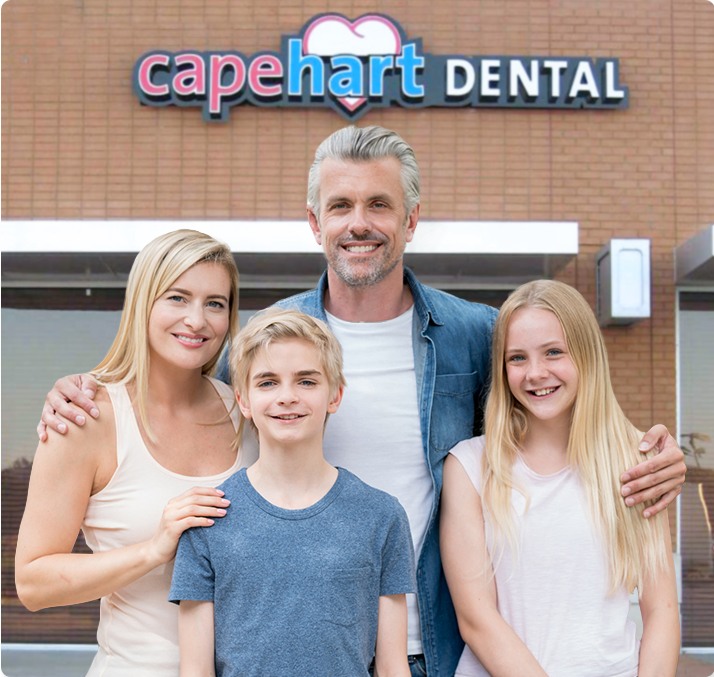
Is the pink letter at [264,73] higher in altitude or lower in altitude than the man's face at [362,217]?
higher

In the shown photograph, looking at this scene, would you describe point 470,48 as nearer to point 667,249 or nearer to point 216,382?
point 667,249

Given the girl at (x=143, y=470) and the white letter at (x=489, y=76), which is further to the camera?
the white letter at (x=489, y=76)

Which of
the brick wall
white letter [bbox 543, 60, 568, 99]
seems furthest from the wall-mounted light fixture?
white letter [bbox 543, 60, 568, 99]

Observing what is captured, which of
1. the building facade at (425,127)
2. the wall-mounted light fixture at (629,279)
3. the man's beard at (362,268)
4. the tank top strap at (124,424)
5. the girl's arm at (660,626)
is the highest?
the building facade at (425,127)

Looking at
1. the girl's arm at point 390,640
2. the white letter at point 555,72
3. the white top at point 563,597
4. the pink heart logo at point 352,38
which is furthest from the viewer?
the white letter at point 555,72

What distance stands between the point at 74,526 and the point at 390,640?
87cm

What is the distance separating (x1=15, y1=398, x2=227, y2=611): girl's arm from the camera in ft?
7.52

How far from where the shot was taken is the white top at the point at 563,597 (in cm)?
252

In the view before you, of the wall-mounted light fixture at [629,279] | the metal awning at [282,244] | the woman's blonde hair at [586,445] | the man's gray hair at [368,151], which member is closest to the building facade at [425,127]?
the metal awning at [282,244]

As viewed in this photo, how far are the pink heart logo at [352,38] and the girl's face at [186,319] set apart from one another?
21.5 feet

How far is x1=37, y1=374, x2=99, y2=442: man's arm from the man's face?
33.7 inches

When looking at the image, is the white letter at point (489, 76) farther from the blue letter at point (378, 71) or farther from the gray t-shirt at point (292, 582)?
the gray t-shirt at point (292, 582)

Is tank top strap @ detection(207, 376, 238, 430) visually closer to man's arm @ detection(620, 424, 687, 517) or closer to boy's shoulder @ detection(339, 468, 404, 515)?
boy's shoulder @ detection(339, 468, 404, 515)

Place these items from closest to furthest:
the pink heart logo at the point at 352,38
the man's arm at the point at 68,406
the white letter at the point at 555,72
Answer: the man's arm at the point at 68,406 < the pink heart logo at the point at 352,38 < the white letter at the point at 555,72
